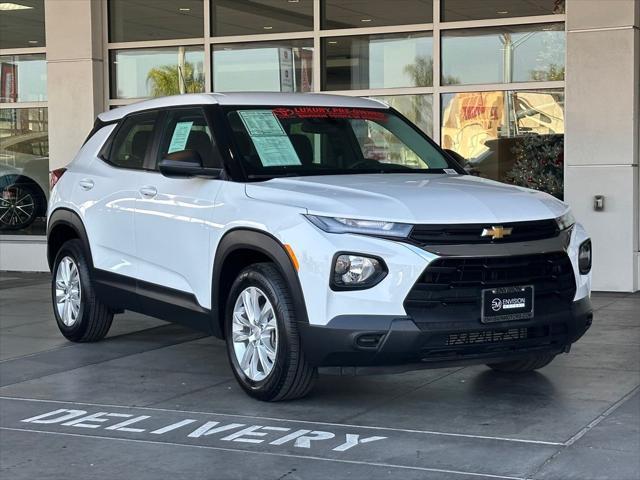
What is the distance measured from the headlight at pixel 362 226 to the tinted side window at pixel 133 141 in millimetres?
2355

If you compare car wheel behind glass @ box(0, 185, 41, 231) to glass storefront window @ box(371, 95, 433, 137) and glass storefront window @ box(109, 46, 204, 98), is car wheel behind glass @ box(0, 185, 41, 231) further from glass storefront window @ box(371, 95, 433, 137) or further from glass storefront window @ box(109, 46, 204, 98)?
glass storefront window @ box(371, 95, 433, 137)

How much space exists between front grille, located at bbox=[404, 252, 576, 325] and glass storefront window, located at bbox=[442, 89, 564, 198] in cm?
570

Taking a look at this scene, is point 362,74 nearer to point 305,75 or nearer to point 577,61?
point 305,75

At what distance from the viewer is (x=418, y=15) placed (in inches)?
489

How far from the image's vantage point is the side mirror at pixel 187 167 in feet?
21.9

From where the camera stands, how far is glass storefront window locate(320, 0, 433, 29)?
1241 centimetres

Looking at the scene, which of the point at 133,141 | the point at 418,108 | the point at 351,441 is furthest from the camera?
the point at 418,108

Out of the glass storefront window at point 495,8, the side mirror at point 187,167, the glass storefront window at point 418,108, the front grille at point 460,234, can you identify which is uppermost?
the glass storefront window at point 495,8

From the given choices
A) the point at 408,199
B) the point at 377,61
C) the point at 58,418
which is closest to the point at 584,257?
the point at 408,199

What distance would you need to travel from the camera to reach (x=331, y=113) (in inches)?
292

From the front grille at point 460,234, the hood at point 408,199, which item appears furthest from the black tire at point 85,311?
the front grille at point 460,234

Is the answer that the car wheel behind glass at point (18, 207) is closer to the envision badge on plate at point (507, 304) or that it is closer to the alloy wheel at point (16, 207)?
the alloy wheel at point (16, 207)

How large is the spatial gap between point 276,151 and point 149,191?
1.08 metres

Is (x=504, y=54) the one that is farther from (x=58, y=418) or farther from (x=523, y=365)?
(x=58, y=418)
